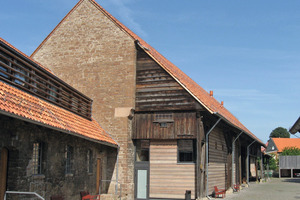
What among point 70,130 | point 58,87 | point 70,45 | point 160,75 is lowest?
point 70,130

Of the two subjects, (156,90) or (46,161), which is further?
(156,90)

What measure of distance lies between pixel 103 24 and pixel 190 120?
758cm

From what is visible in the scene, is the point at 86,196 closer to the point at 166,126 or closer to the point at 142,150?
the point at 142,150

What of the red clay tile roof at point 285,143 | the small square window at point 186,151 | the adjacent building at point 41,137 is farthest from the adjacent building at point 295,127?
the red clay tile roof at point 285,143

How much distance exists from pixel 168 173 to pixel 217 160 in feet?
18.2

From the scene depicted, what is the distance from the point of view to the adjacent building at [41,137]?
11.6 m

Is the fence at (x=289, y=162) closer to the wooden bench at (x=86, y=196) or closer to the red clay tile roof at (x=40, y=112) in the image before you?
the red clay tile roof at (x=40, y=112)

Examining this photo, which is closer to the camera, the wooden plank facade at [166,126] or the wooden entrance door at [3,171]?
the wooden entrance door at [3,171]

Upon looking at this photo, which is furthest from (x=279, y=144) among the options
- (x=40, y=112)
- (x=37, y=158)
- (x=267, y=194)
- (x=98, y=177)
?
(x=40, y=112)

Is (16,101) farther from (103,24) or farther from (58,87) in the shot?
(103,24)

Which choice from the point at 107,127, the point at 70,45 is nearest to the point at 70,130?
the point at 107,127

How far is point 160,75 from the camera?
2012 centimetres

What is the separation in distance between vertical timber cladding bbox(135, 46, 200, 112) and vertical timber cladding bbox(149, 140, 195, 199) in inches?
77.3

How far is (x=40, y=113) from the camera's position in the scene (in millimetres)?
12891
